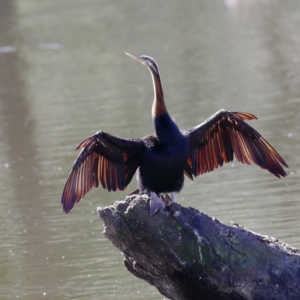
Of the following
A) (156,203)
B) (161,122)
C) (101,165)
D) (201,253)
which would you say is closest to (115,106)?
(101,165)

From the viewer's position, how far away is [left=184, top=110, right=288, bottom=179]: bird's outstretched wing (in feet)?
23.0

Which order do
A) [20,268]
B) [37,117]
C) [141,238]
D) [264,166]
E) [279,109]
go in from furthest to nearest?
1. [37,117]
2. [279,109]
3. [20,268]
4. [264,166]
5. [141,238]

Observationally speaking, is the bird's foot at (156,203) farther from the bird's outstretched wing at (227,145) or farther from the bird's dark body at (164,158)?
the bird's outstretched wing at (227,145)

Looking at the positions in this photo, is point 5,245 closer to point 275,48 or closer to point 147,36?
point 275,48

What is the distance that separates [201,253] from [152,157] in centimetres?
95

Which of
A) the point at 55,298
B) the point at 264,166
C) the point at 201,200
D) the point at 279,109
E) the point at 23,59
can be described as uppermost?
the point at 264,166

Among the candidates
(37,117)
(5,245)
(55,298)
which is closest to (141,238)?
(55,298)

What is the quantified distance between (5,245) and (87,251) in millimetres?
1158

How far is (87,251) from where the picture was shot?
911 cm

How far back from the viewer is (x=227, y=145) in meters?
7.28

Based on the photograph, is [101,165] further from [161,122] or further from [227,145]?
[227,145]

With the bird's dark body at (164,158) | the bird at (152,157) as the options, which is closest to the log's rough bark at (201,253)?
the bird at (152,157)

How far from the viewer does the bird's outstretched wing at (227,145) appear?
7016mm

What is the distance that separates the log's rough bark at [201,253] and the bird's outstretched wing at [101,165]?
0.45 m
